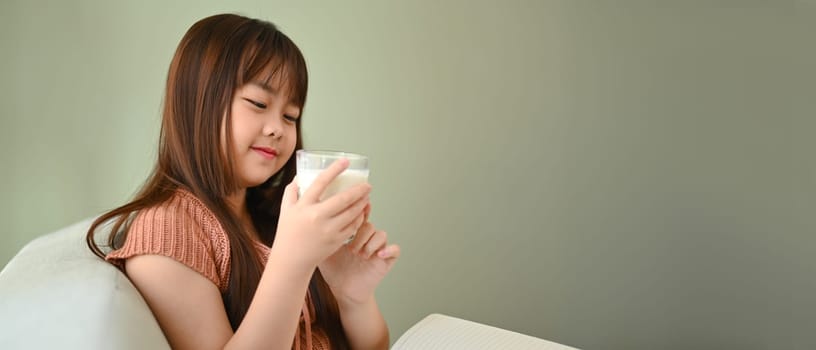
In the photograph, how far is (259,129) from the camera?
0.99 m

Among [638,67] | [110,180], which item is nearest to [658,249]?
[638,67]

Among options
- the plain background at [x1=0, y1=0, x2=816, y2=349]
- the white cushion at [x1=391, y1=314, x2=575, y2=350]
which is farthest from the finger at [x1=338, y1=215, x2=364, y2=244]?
the plain background at [x1=0, y1=0, x2=816, y2=349]

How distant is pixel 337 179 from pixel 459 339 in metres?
0.58

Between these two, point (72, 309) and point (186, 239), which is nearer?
point (72, 309)

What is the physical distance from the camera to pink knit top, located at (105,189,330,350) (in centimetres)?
81

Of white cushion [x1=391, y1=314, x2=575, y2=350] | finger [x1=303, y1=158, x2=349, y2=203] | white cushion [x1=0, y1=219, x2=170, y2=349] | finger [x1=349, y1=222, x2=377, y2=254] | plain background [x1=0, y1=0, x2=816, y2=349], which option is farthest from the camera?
plain background [x1=0, y1=0, x2=816, y2=349]

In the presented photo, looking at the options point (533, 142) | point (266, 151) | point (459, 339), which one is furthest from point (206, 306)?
point (533, 142)

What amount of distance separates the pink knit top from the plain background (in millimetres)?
1238

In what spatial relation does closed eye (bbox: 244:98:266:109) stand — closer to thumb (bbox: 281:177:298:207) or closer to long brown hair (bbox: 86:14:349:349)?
long brown hair (bbox: 86:14:349:349)

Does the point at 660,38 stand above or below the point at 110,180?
above

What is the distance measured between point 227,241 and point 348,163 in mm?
329

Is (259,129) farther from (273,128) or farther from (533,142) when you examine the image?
(533,142)

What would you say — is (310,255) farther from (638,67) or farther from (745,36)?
(745,36)

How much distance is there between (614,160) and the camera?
2100 millimetres
